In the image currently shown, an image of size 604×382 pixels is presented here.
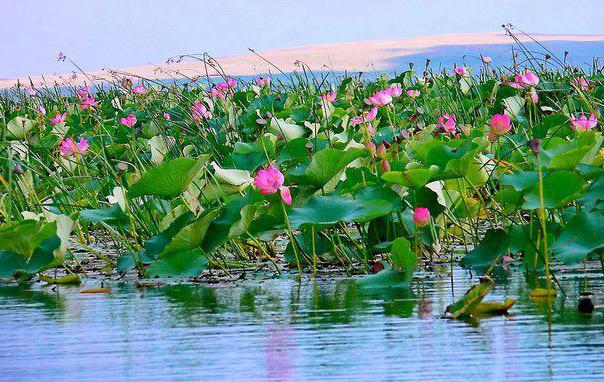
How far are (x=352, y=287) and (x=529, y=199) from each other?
1.21 ft

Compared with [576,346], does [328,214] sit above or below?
above

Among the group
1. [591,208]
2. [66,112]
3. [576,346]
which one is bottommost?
[576,346]

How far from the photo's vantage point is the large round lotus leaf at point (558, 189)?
1.97 m

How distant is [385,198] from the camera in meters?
2.25

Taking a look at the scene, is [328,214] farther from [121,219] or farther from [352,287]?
[121,219]

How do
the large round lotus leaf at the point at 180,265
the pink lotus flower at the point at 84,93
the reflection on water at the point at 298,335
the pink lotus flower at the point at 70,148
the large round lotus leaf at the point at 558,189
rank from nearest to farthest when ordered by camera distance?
the reflection on water at the point at 298,335 < the large round lotus leaf at the point at 558,189 < the large round lotus leaf at the point at 180,265 < the pink lotus flower at the point at 70,148 < the pink lotus flower at the point at 84,93

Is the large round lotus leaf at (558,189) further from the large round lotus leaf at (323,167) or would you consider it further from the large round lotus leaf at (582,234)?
the large round lotus leaf at (323,167)

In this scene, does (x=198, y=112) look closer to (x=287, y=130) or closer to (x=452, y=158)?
(x=287, y=130)

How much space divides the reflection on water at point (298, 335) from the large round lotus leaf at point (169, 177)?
0.26 metres

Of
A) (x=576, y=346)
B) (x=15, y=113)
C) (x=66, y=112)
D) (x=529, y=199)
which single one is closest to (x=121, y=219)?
(x=529, y=199)

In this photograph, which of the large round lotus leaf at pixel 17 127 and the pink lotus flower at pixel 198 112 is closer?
the pink lotus flower at pixel 198 112

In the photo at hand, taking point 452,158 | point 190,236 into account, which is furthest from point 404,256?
point 190,236

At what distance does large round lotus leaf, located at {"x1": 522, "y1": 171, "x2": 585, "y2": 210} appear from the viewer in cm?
197

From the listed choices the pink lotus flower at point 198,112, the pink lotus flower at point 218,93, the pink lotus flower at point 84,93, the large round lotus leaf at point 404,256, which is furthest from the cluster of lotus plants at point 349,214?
the pink lotus flower at point 84,93
